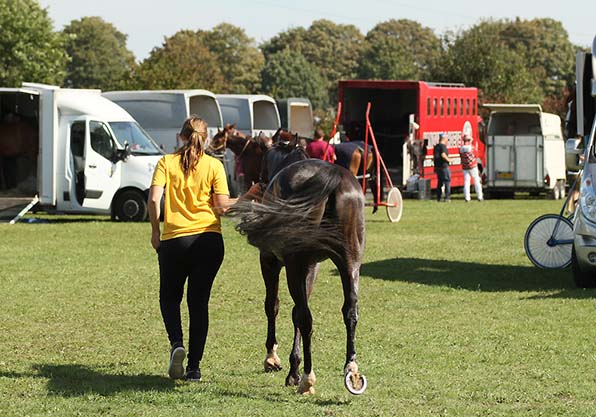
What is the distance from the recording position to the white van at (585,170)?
15223 millimetres

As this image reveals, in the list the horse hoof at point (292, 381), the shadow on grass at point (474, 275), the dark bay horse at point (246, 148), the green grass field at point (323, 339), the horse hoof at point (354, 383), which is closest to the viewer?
the horse hoof at point (354, 383)

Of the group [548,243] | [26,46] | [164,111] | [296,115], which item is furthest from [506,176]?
[26,46]

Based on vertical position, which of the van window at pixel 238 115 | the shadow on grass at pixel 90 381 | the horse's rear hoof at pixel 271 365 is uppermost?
the van window at pixel 238 115

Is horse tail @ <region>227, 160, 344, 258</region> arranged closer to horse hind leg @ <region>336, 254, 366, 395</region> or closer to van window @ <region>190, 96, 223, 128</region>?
horse hind leg @ <region>336, 254, 366, 395</region>

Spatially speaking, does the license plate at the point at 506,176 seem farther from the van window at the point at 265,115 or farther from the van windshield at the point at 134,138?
the van windshield at the point at 134,138

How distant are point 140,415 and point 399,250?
13163 millimetres

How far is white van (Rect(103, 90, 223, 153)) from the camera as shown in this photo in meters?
33.2

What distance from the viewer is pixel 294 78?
127 metres

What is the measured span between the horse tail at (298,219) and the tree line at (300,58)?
46889mm

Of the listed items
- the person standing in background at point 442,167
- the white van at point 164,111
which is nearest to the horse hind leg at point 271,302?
the white van at point 164,111

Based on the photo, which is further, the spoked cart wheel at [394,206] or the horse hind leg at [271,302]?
the spoked cart wheel at [394,206]

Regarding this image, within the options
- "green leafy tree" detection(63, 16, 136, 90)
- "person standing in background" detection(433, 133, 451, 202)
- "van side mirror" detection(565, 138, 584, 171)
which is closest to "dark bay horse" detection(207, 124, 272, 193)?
"van side mirror" detection(565, 138, 584, 171)

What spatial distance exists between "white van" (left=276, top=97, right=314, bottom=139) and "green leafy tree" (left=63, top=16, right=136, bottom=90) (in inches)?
2793

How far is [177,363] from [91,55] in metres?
115
